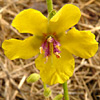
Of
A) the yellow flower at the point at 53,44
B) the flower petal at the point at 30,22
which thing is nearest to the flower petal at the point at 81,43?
the yellow flower at the point at 53,44

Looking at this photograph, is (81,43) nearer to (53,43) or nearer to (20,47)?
(53,43)

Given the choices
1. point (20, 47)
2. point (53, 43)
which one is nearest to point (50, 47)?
point (53, 43)

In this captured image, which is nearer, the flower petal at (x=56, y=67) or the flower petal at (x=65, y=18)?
the flower petal at (x=65, y=18)

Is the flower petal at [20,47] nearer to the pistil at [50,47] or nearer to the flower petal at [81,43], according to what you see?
the pistil at [50,47]

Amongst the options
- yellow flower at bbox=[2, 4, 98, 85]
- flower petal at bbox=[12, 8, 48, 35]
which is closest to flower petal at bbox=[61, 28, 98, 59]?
yellow flower at bbox=[2, 4, 98, 85]

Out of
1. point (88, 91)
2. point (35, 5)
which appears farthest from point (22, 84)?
point (35, 5)

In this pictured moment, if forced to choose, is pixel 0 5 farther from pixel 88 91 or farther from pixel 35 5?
pixel 88 91
